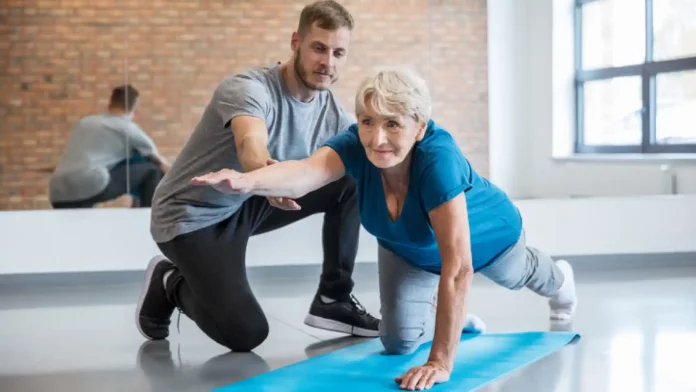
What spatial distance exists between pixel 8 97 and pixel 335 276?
2.45 metres

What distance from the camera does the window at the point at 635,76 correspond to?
539cm

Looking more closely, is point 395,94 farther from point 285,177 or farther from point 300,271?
point 300,271

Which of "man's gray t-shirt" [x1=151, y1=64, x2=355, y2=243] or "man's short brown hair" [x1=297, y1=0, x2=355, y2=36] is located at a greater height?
"man's short brown hair" [x1=297, y1=0, x2=355, y2=36]

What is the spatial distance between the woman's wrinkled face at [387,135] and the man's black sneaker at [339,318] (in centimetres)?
85

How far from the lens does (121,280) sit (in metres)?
4.53

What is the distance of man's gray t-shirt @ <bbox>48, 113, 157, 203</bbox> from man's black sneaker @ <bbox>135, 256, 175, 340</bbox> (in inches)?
66.6

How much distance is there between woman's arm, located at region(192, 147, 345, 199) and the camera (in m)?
2.03

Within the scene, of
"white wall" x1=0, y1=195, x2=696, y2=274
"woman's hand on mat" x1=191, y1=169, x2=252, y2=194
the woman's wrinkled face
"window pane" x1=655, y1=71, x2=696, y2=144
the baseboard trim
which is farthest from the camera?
"window pane" x1=655, y1=71, x2=696, y2=144

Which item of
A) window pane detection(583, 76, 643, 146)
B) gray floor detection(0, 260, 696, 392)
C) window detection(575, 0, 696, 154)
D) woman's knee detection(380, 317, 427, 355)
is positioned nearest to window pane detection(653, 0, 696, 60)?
window detection(575, 0, 696, 154)

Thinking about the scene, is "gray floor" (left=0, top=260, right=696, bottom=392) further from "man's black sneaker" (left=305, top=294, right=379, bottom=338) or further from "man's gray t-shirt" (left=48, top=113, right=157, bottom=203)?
"man's gray t-shirt" (left=48, top=113, right=157, bottom=203)

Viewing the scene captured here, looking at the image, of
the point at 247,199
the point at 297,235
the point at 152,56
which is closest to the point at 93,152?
the point at 152,56

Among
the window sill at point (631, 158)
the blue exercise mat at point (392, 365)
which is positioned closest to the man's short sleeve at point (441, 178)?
the blue exercise mat at point (392, 365)

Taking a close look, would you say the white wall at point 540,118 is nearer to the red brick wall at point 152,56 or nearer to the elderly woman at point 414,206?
the red brick wall at point 152,56

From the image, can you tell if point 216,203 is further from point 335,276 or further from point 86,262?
point 86,262
